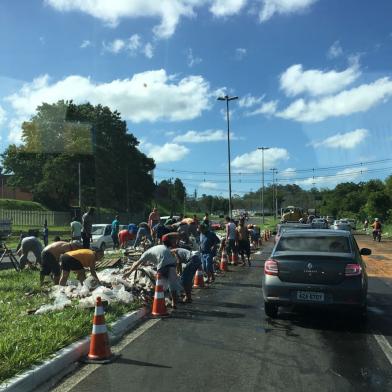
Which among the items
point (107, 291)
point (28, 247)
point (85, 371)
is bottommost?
point (85, 371)

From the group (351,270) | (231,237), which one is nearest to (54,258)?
(351,270)

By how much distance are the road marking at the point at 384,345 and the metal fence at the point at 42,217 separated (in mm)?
46214

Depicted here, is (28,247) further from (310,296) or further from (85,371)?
(85,371)

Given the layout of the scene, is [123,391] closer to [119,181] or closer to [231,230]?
[231,230]

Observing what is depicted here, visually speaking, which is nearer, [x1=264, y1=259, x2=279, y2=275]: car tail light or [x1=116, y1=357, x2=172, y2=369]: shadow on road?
[x1=116, y1=357, x2=172, y2=369]: shadow on road

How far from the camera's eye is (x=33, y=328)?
23.7ft

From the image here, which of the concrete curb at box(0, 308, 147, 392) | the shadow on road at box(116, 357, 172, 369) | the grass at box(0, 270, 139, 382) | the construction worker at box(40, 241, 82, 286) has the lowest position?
the shadow on road at box(116, 357, 172, 369)

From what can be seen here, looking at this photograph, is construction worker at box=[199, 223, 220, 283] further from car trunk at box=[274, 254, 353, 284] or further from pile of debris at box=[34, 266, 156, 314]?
car trunk at box=[274, 254, 353, 284]

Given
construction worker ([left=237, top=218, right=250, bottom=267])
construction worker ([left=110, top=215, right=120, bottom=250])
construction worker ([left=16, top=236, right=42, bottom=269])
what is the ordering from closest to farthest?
construction worker ([left=16, top=236, right=42, bottom=269]) → construction worker ([left=237, top=218, right=250, bottom=267]) → construction worker ([left=110, top=215, right=120, bottom=250])

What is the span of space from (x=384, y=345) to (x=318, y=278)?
1460 millimetres

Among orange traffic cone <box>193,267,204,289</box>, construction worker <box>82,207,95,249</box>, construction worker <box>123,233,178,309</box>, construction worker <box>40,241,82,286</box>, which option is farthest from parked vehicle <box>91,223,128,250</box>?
construction worker <box>123,233,178,309</box>

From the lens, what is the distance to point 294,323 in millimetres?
8602

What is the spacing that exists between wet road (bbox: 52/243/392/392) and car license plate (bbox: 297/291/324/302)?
457 millimetres

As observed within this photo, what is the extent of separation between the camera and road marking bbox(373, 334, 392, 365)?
21.5 ft
